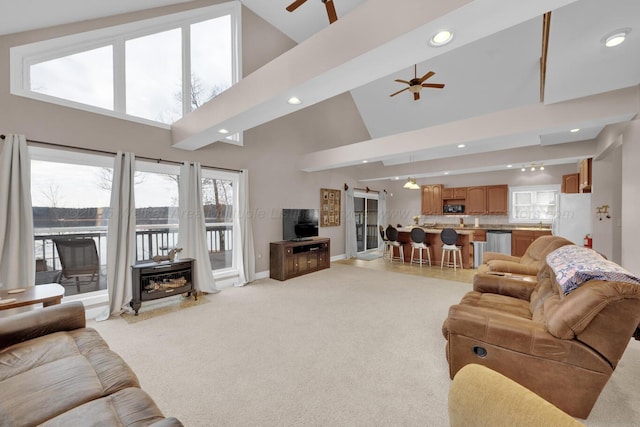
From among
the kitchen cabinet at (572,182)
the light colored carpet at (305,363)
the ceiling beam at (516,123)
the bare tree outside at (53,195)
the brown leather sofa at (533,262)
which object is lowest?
the light colored carpet at (305,363)

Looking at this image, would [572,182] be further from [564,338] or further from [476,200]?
[564,338]

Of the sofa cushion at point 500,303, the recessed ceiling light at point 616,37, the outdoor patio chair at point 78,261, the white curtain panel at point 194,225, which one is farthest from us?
the white curtain panel at point 194,225

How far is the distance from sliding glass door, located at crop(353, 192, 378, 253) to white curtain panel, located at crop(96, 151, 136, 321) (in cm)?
564

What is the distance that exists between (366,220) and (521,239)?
4.03 metres

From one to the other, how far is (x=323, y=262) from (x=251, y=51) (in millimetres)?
4598

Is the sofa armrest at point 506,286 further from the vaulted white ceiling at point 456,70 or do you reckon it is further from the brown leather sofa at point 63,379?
the brown leather sofa at point 63,379

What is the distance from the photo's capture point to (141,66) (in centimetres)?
385

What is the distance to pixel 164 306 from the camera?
3.80m

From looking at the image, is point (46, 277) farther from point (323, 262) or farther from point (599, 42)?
point (599, 42)

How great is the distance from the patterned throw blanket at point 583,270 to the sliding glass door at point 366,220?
6000mm

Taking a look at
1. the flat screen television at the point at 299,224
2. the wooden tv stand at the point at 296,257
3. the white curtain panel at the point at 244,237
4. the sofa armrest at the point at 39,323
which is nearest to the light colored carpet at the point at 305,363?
the sofa armrest at the point at 39,323

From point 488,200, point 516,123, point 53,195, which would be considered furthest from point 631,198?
point 53,195

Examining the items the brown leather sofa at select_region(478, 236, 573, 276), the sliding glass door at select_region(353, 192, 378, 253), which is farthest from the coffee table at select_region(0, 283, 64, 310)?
the sliding glass door at select_region(353, 192, 378, 253)

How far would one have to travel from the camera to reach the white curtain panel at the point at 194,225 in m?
4.17
